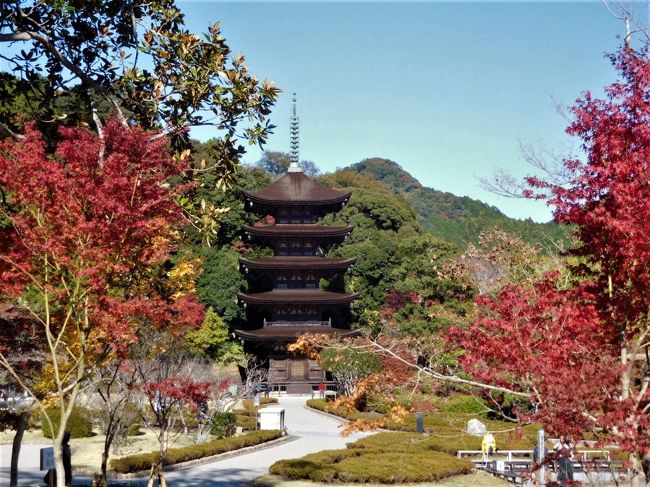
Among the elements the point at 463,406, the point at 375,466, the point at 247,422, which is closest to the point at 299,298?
the point at 463,406

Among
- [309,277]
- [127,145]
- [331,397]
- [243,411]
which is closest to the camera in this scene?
[127,145]

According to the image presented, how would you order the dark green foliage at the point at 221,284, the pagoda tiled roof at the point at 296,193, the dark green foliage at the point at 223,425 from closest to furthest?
the dark green foliage at the point at 223,425 → the pagoda tiled roof at the point at 296,193 → the dark green foliage at the point at 221,284

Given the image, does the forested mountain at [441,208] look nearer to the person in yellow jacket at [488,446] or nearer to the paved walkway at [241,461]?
the paved walkway at [241,461]

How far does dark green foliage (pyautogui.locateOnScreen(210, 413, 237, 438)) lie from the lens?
25391 mm

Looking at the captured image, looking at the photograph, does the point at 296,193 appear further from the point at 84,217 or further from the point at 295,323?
the point at 84,217

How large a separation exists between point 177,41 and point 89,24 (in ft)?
3.89

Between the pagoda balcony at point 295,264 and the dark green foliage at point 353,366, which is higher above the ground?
the pagoda balcony at point 295,264

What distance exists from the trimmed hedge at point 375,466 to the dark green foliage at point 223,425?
5.16 meters

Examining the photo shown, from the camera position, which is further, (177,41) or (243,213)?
(243,213)

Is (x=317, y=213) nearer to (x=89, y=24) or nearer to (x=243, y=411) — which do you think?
(x=243, y=411)

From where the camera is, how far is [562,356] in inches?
339

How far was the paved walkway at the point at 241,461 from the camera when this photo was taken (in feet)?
58.3

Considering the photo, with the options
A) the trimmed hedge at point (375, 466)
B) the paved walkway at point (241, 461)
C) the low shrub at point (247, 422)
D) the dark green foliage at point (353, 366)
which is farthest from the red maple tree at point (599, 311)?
the dark green foliage at point (353, 366)

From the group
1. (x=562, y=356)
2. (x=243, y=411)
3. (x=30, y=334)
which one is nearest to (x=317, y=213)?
(x=243, y=411)
